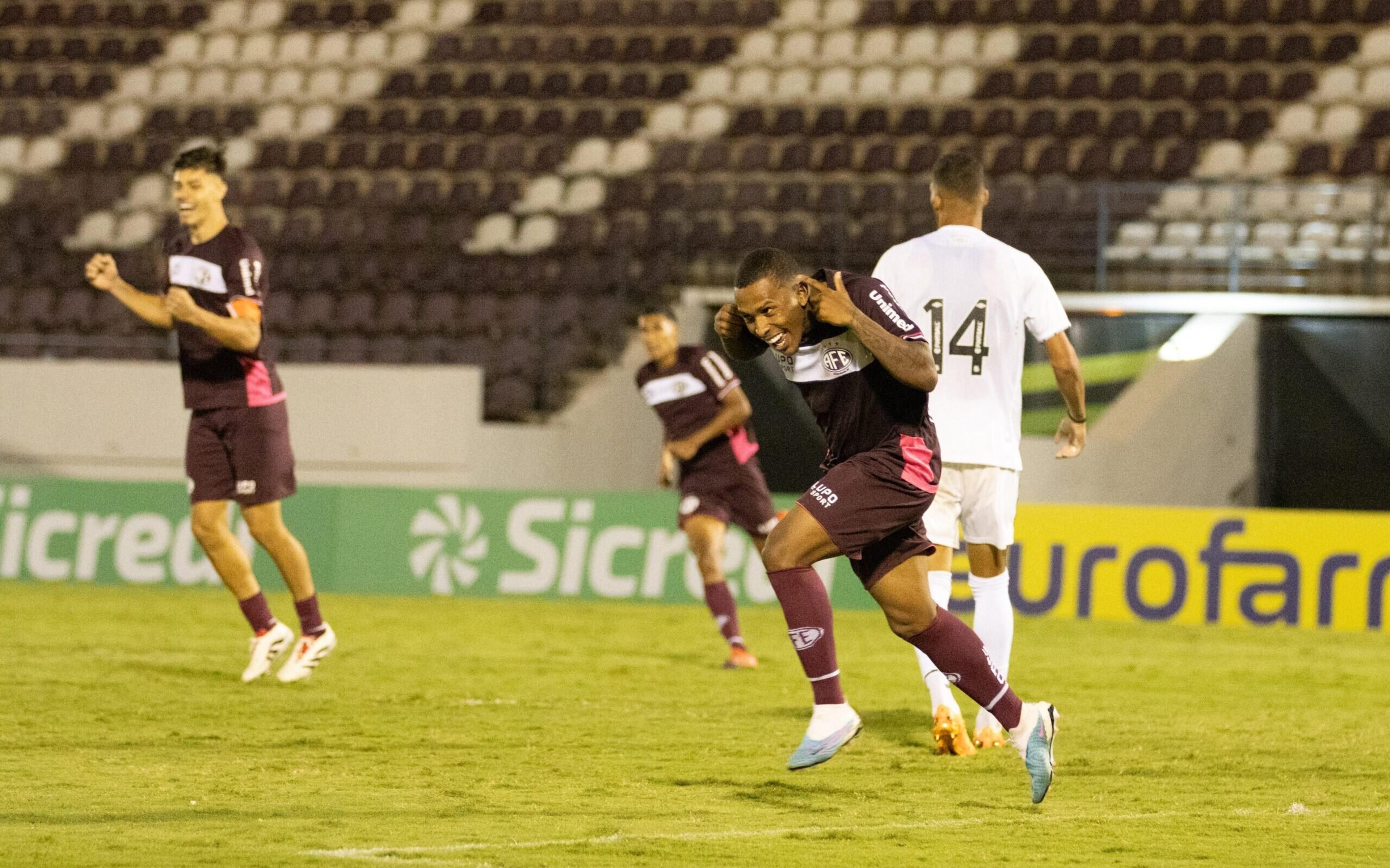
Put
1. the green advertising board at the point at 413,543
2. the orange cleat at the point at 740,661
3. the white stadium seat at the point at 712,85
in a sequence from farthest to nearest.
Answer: the white stadium seat at the point at 712,85 < the green advertising board at the point at 413,543 < the orange cleat at the point at 740,661

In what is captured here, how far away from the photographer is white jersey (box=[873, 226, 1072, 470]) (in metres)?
6.87

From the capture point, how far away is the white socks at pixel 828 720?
5.80 meters

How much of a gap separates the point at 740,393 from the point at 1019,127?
33.6 ft

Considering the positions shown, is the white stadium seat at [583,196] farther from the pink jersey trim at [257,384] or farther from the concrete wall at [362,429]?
the pink jersey trim at [257,384]

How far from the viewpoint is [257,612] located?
8766 mm

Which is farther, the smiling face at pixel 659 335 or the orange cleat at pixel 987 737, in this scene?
the smiling face at pixel 659 335

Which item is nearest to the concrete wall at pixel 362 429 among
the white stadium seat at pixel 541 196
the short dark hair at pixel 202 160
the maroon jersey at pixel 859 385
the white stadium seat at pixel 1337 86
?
the white stadium seat at pixel 541 196

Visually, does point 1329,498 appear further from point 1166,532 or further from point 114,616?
point 114,616

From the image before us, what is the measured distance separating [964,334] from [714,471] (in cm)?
351

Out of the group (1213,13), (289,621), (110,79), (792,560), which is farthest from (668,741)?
(110,79)

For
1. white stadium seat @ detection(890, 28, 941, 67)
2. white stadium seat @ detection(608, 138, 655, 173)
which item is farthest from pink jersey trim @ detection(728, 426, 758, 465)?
white stadium seat @ detection(890, 28, 941, 67)

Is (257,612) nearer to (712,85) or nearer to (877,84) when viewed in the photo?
(877,84)

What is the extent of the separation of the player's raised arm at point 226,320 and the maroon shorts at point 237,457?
12.5 inches

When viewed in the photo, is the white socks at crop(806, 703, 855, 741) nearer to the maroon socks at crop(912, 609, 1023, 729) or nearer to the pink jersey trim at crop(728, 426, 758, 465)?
the maroon socks at crop(912, 609, 1023, 729)
